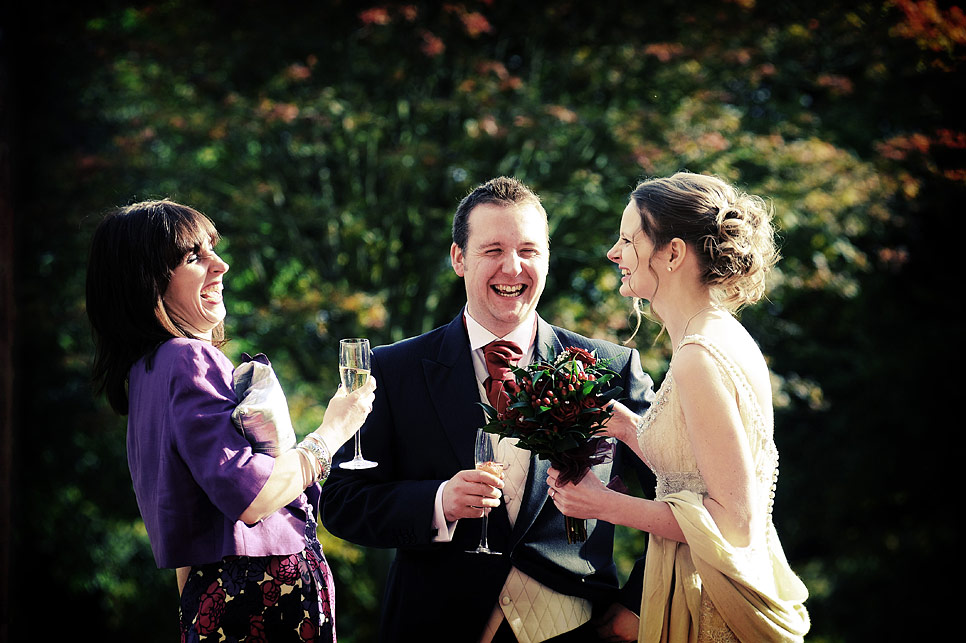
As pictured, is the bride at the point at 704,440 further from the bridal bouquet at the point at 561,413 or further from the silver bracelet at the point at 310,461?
the silver bracelet at the point at 310,461

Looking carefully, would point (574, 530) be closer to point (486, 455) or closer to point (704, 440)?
point (486, 455)

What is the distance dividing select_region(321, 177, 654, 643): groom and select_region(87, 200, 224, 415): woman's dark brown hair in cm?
81

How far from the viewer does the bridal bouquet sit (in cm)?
261

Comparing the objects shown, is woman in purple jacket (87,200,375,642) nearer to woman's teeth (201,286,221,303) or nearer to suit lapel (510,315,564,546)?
woman's teeth (201,286,221,303)

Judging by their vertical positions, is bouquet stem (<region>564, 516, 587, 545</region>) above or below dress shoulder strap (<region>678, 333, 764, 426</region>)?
below

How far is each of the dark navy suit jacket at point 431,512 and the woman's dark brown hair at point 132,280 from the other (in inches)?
32.9

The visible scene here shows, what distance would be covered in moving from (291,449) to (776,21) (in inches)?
296

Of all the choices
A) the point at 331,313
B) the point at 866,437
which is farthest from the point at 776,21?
the point at 331,313

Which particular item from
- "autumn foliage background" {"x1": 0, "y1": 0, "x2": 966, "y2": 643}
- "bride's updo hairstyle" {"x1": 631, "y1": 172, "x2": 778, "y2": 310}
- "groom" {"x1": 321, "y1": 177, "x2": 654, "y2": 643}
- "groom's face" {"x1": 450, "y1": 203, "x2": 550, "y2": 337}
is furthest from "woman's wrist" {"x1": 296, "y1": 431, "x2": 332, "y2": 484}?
"autumn foliage background" {"x1": 0, "y1": 0, "x2": 966, "y2": 643}

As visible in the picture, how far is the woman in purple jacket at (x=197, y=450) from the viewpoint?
2500 millimetres

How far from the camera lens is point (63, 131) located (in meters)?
9.14

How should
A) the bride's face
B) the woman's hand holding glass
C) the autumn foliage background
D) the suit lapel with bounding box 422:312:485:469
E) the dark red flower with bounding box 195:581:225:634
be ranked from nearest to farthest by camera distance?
1. the dark red flower with bounding box 195:581:225:634
2. the woman's hand holding glass
3. the bride's face
4. the suit lapel with bounding box 422:312:485:469
5. the autumn foliage background

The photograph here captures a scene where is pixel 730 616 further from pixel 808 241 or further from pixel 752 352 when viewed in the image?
pixel 808 241

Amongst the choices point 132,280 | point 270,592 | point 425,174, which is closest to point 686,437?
point 270,592
